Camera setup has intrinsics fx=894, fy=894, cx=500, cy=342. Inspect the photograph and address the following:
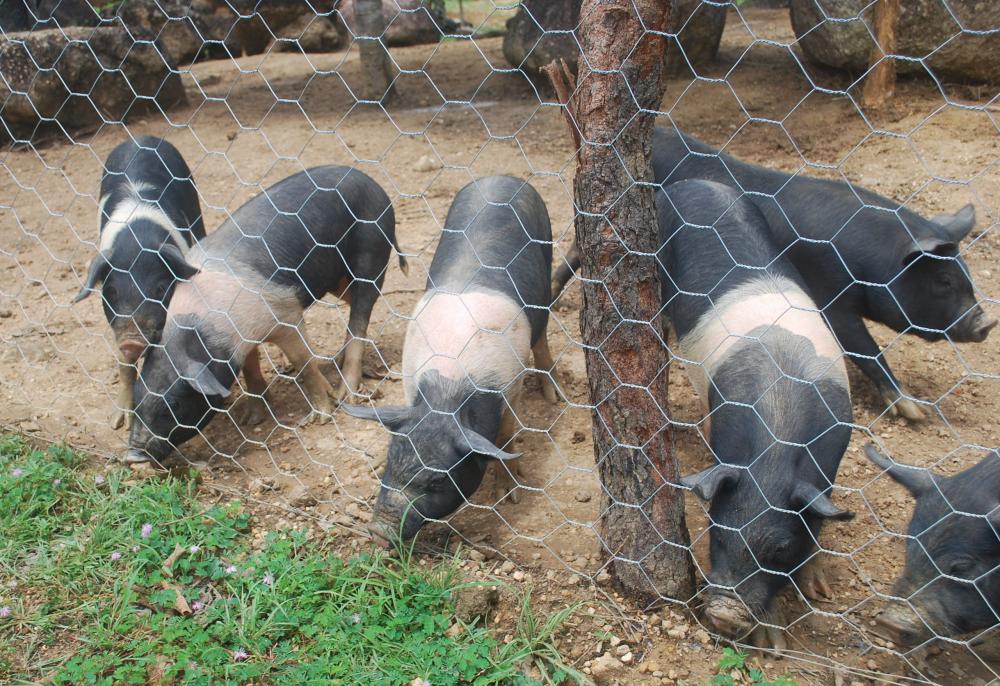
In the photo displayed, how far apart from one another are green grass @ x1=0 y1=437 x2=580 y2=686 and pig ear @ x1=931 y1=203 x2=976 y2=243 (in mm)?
2762

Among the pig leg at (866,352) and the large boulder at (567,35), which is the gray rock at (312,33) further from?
the pig leg at (866,352)

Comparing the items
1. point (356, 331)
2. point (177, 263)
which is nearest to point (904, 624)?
point (356, 331)

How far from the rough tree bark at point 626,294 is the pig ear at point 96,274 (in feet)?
8.96

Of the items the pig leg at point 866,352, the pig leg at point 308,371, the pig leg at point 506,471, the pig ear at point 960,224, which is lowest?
the pig leg at point 308,371

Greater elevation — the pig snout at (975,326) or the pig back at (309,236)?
the pig snout at (975,326)

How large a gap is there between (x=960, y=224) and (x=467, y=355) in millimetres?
2505

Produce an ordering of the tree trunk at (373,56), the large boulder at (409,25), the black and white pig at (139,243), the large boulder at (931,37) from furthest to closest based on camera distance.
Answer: the large boulder at (409,25) < the tree trunk at (373,56) < the large boulder at (931,37) < the black and white pig at (139,243)

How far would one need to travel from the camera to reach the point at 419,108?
27.1 feet

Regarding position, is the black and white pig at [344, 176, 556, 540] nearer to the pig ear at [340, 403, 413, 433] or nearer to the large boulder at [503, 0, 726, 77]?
the pig ear at [340, 403, 413, 433]

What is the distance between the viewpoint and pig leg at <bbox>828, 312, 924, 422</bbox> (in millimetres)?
4203

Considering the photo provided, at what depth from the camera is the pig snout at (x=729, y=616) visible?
2.81 metres

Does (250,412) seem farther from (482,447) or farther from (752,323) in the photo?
(752,323)

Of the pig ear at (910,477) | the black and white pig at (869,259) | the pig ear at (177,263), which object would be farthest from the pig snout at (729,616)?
the pig ear at (177,263)

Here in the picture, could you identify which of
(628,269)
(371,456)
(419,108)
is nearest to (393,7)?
(419,108)
